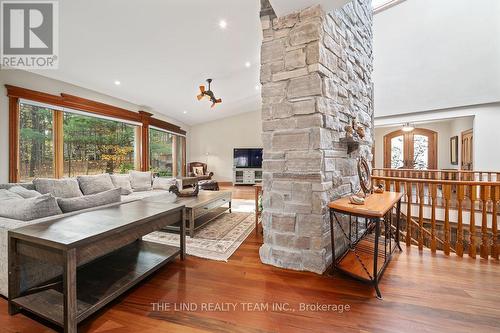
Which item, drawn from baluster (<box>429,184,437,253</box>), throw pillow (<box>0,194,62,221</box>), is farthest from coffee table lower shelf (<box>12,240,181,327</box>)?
baluster (<box>429,184,437,253</box>)

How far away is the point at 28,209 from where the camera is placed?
1788mm

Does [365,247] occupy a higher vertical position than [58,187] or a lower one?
lower

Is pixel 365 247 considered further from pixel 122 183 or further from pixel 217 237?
pixel 122 183

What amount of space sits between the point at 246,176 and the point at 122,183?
203 inches

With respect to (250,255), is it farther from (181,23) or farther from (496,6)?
(496,6)

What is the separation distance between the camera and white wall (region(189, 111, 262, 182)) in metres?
9.17

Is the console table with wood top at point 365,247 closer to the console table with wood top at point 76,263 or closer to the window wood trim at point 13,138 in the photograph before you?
the console table with wood top at point 76,263

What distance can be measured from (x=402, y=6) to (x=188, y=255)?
6467 millimetres

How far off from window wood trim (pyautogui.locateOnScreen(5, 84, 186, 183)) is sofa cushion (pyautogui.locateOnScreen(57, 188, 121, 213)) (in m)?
2.41

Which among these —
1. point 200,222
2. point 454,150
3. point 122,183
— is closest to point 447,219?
point 200,222

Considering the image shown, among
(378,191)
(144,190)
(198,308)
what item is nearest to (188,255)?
(198,308)

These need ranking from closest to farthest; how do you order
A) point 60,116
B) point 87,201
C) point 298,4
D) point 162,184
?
point 298,4, point 87,201, point 60,116, point 162,184

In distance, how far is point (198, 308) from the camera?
1.56 metres

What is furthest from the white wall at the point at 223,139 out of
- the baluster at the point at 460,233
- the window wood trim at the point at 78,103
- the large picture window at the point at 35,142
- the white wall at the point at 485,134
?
the baluster at the point at 460,233
